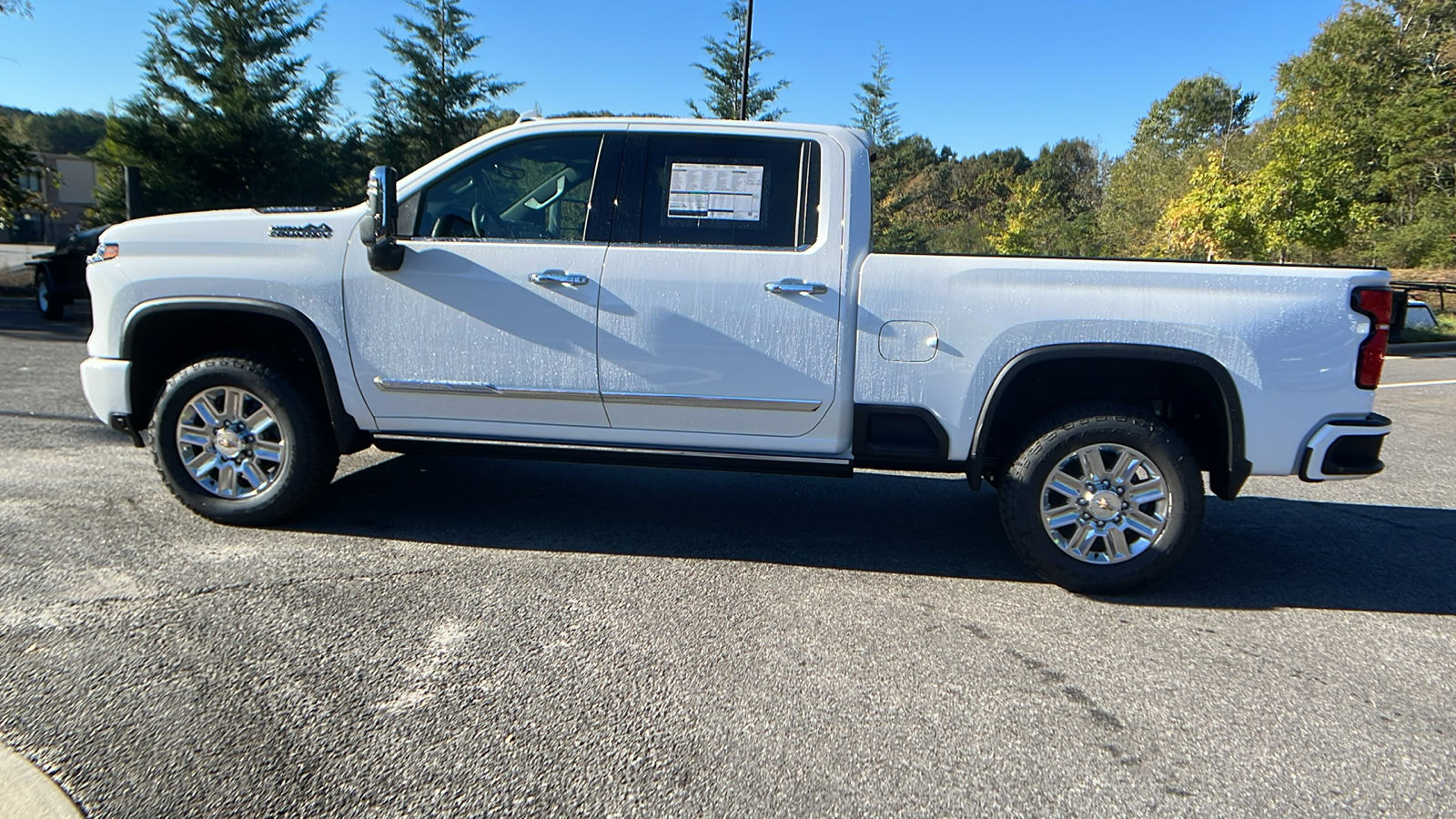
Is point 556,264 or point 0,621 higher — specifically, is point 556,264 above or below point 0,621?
above

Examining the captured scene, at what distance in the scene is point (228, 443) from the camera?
4.64 meters

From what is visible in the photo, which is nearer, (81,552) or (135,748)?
(135,748)

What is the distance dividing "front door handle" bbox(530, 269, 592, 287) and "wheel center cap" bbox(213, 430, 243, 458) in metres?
1.69

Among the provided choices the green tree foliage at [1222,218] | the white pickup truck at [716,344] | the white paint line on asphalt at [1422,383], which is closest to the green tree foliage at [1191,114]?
the green tree foliage at [1222,218]

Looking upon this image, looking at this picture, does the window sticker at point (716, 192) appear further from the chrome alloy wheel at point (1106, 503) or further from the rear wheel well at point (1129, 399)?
the chrome alloy wheel at point (1106, 503)

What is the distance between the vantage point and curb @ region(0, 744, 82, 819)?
239cm

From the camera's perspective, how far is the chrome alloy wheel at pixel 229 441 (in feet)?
15.2

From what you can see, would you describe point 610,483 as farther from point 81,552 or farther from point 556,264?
Answer: point 81,552

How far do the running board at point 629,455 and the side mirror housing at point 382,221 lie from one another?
0.87 m

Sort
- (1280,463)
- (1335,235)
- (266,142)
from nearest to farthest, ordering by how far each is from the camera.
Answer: (1280,463)
(266,142)
(1335,235)

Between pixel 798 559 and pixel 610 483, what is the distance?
177 centimetres

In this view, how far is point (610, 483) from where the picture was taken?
600cm

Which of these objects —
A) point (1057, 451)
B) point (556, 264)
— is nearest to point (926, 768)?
point (1057, 451)

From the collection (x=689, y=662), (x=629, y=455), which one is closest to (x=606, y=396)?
(x=629, y=455)
